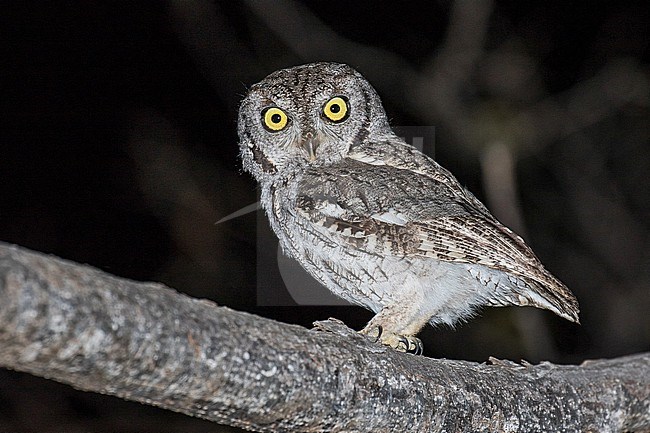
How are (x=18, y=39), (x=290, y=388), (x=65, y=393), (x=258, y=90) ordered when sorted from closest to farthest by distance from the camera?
(x=290, y=388) → (x=258, y=90) → (x=65, y=393) → (x=18, y=39)

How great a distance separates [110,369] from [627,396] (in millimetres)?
1578

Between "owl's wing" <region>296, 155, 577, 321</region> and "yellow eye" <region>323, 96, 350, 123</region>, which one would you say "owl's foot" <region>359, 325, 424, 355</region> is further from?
"yellow eye" <region>323, 96, 350, 123</region>

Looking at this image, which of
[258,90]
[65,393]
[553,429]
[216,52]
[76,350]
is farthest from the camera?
[216,52]

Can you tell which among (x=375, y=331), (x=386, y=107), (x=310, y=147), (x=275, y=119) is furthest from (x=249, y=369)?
(x=386, y=107)

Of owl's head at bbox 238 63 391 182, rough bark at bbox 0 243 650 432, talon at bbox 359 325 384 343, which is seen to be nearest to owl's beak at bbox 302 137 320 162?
owl's head at bbox 238 63 391 182

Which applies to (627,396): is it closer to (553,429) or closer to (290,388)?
(553,429)

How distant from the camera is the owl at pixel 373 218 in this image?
242 cm

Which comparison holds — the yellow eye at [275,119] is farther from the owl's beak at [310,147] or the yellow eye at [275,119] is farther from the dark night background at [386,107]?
the dark night background at [386,107]

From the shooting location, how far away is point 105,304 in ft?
4.05

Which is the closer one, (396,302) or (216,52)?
(396,302)

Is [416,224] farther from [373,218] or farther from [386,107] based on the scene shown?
[386,107]

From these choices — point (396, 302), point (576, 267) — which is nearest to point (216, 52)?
point (576, 267)

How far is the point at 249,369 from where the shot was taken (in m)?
1.44

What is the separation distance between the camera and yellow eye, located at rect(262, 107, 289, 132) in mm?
2824
